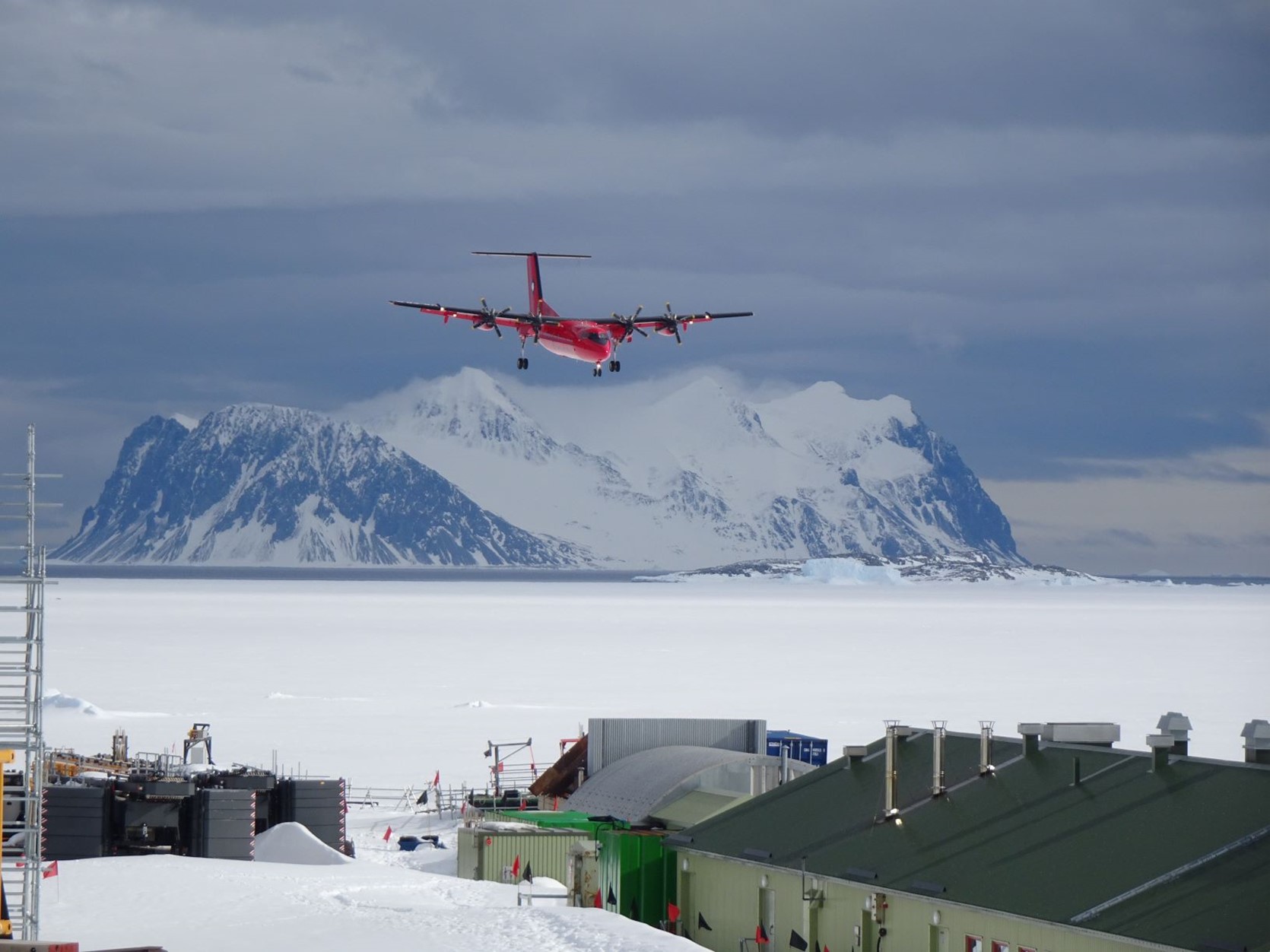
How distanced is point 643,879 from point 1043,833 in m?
11.2

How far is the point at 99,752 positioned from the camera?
84.6 m

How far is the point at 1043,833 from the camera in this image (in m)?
34.5

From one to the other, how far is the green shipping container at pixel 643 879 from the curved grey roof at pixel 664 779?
7.67m

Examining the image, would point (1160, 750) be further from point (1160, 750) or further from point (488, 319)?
point (488, 319)

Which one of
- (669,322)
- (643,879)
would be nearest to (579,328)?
(669,322)

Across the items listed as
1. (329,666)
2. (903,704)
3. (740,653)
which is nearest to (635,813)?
(903,704)

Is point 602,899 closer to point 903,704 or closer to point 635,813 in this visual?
point 635,813

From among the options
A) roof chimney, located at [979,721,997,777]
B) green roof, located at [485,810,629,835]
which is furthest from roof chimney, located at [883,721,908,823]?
green roof, located at [485,810,629,835]

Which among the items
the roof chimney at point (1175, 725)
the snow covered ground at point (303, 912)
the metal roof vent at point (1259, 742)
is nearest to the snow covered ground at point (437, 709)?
the snow covered ground at point (303, 912)

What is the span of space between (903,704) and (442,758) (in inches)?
1453

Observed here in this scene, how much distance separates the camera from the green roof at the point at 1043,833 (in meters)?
30.2

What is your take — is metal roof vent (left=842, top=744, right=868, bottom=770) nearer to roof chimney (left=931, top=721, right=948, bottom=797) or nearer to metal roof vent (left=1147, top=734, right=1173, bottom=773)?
roof chimney (left=931, top=721, right=948, bottom=797)

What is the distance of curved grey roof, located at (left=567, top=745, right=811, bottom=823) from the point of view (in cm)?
5284

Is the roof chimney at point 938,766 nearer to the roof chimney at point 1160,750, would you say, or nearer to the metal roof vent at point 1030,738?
the metal roof vent at point 1030,738
